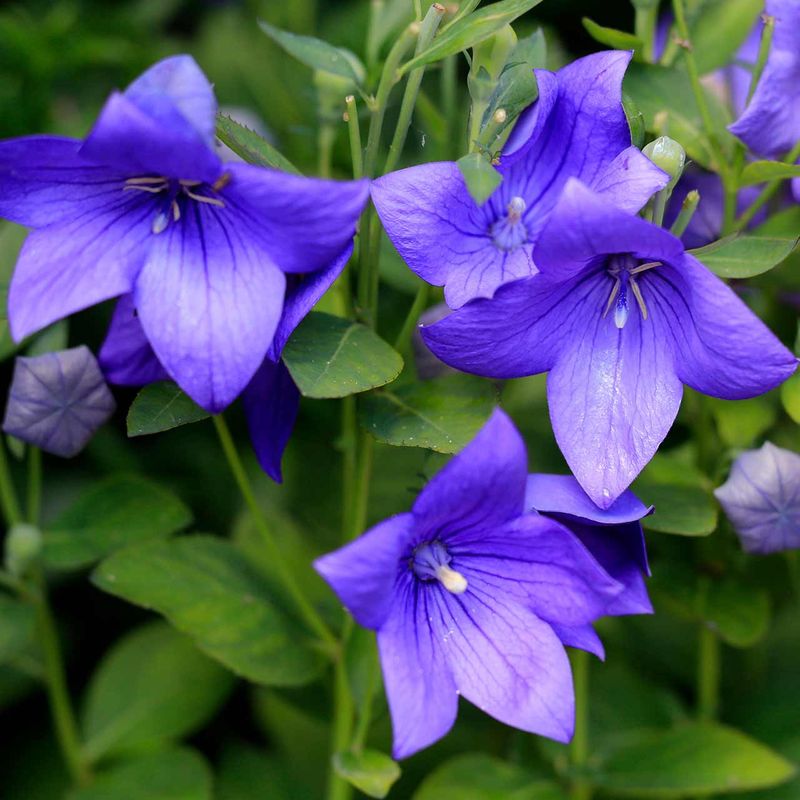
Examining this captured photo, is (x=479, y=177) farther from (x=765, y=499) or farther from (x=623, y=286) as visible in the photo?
(x=765, y=499)

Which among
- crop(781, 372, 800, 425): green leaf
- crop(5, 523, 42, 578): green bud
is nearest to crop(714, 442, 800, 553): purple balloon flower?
crop(781, 372, 800, 425): green leaf

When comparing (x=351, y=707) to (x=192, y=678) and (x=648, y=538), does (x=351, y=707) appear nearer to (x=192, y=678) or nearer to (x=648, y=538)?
(x=192, y=678)

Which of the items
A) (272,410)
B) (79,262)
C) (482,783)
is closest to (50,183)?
(79,262)

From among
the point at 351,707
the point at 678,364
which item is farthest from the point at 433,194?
the point at 351,707

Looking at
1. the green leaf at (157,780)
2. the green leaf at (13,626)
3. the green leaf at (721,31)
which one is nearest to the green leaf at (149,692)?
the green leaf at (157,780)

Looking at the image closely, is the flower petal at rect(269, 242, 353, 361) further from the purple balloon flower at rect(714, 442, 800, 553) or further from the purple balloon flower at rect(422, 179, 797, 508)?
the purple balloon flower at rect(714, 442, 800, 553)

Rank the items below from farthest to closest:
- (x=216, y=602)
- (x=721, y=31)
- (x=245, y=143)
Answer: (x=721, y=31), (x=216, y=602), (x=245, y=143)
